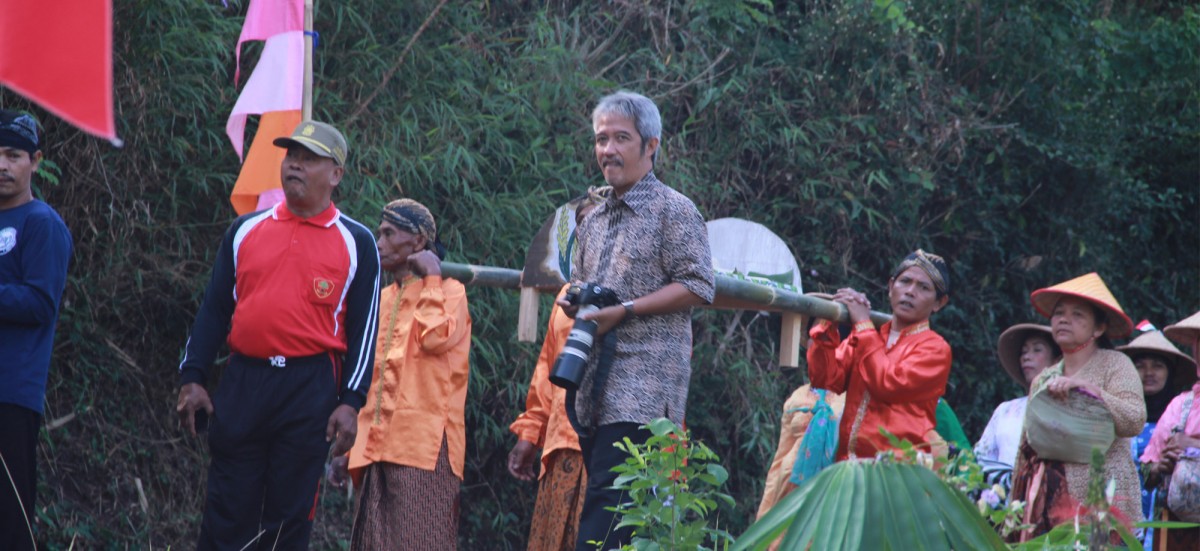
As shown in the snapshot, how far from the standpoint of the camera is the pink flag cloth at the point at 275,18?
19.0 feet

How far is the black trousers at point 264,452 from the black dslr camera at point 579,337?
0.89 metres

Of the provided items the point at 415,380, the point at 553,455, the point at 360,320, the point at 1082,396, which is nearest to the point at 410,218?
the point at 415,380

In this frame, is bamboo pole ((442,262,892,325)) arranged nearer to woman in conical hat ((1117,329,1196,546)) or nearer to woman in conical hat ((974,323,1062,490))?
woman in conical hat ((974,323,1062,490))

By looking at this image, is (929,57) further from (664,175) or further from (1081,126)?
(664,175)

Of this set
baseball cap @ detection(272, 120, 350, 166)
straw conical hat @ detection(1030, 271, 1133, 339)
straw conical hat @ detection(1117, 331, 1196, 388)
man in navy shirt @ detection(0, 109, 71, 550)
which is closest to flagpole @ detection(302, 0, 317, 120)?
baseball cap @ detection(272, 120, 350, 166)

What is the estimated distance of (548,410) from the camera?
555 centimetres

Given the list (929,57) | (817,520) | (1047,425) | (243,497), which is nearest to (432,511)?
(243,497)

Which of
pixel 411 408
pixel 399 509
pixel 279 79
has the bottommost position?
pixel 399 509

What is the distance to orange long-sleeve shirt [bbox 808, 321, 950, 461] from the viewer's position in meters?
5.27

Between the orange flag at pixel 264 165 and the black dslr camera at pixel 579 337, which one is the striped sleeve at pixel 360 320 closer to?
the black dslr camera at pixel 579 337

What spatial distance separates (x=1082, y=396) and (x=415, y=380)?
271 centimetres

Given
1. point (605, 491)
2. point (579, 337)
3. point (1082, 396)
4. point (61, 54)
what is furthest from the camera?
point (1082, 396)

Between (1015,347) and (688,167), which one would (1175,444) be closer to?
(1015,347)

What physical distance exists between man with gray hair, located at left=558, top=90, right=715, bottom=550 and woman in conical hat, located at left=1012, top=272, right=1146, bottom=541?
223 cm
